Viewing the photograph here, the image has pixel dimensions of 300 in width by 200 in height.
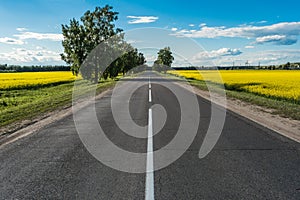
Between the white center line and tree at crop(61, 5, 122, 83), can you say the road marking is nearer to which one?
the white center line

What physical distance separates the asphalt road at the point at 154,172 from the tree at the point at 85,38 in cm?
3136

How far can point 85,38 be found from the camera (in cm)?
3878

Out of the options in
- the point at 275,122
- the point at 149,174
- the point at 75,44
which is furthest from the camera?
the point at 75,44

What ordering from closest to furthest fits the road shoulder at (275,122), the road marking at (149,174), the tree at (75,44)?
the road marking at (149,174) < the road shoulder at (275,122) < the tree at (75,44)

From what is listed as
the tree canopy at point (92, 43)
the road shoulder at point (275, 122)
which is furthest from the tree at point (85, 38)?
the road shoulder at point (275, 122)

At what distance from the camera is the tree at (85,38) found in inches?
1489

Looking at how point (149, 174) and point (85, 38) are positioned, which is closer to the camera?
point (149, 174)

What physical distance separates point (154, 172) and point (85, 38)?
36.4m

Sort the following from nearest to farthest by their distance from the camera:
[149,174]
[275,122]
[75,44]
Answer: [149,174] → [275,122] → [75,44]

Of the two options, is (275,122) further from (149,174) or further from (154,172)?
(149,174)

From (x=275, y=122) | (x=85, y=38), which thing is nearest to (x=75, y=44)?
(x=85, y=38)

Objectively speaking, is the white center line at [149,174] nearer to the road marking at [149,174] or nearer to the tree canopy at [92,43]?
the road marking at [149,174]

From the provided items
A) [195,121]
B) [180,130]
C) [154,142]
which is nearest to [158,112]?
[195,121]

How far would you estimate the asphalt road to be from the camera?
154 inches
